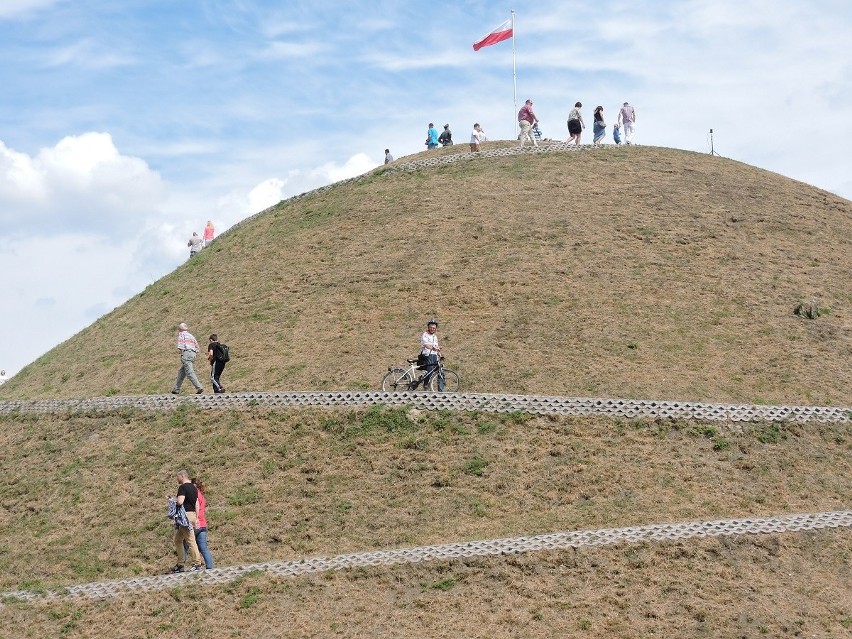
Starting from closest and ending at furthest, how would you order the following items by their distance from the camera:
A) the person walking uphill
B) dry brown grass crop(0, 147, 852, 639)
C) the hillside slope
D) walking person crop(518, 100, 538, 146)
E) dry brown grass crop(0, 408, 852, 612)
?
1. dry brown grass crop(0, 147, 852, 639)
2. dry brown grass crop(0, 408, 852, 612)
3. the person walking uphill
4. the hillside slope
5. walking person crop(518, 100, 538, 146)

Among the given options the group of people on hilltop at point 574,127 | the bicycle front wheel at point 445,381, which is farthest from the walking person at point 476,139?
the bicycle front wheel at point 445,381

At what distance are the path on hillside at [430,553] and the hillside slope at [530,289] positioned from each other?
630 centimetres

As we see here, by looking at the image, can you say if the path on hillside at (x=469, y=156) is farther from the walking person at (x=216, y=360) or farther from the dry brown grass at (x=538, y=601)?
the dry brown grass at (x=538, y=601)

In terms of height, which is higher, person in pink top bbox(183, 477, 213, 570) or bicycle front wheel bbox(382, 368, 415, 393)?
bicycle front wheel bbox(382, 368, 415, 393)

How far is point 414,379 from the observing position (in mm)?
25703

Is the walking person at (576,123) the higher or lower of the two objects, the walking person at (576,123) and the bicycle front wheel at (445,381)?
the higher

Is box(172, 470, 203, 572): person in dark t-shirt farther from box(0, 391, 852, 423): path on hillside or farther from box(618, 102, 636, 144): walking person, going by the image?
box(618, 102, 636, 144): walking person

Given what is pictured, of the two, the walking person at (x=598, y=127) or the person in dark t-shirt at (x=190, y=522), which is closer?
the person in dark t-shirt at (x=190, y=522)

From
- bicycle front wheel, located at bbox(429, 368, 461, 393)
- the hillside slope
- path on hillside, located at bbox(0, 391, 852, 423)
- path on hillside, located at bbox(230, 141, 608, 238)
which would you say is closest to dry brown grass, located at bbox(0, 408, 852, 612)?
path on hillside, located at bbox(0, 391, 852, 423)

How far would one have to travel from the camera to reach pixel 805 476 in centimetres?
2239

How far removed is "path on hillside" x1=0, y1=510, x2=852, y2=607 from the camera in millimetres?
19438

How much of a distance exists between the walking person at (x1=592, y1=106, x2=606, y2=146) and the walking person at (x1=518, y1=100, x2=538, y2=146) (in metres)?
2.63

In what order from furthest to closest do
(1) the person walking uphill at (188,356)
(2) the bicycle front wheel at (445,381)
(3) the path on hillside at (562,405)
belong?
(1) the person walking uphill at (188,356)
(2) the bicycle front wheel at (445,381)
(3) the path on hillside at (562,405)

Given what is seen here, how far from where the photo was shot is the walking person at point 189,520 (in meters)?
19.3
